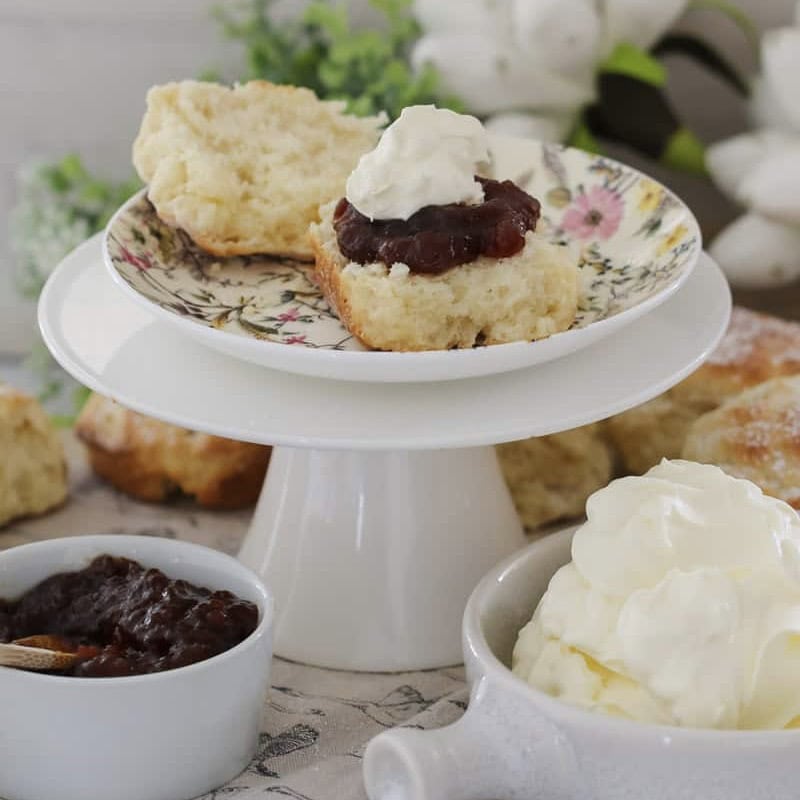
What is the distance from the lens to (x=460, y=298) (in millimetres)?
1571

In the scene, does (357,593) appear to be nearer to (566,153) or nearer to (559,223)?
(559,223)

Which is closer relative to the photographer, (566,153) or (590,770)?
(590,770)

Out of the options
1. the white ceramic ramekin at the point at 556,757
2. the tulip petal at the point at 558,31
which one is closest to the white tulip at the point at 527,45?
the tulip petal at the point at 558,31

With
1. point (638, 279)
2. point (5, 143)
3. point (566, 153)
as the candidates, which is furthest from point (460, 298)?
point (5, 143)

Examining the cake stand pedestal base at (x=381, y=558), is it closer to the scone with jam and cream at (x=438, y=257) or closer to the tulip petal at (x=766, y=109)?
the scone with jam and cream at (x=438, y=257)

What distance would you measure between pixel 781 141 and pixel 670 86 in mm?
Result: 441

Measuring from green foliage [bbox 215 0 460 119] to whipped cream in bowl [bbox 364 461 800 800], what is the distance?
1.30m

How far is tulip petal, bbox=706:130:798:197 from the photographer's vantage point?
2.64m

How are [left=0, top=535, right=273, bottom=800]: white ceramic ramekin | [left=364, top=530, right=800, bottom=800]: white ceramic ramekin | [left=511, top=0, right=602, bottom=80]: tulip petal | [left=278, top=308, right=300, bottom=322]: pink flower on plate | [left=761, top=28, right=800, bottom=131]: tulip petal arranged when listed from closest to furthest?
[left=364, top=530, right=800, bottom=800]: white ceramic ramekin → [left=0, top=535, right=273, bottom=800]: white ceramic ramekin → [left=278, top=308, right=300, bottom=322]: pink flower on plate → [left=511, top=0, right=602, bottom=80]: tulip petal → [left=761, top=28, right=800, bottom=131]: tulip petal

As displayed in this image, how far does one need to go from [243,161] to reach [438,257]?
0.44 meters

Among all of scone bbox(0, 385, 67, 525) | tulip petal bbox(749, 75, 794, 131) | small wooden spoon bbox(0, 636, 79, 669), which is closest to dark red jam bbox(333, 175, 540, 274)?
small wooden spoon bbox(0, 636, 79, 669)

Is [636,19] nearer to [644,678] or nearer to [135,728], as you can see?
[644,678]

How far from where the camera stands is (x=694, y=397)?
83.7 inches

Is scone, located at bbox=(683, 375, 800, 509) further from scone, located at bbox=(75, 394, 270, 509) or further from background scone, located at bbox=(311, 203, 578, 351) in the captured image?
scone, located at bbox=(75, 394, 270, 509)
